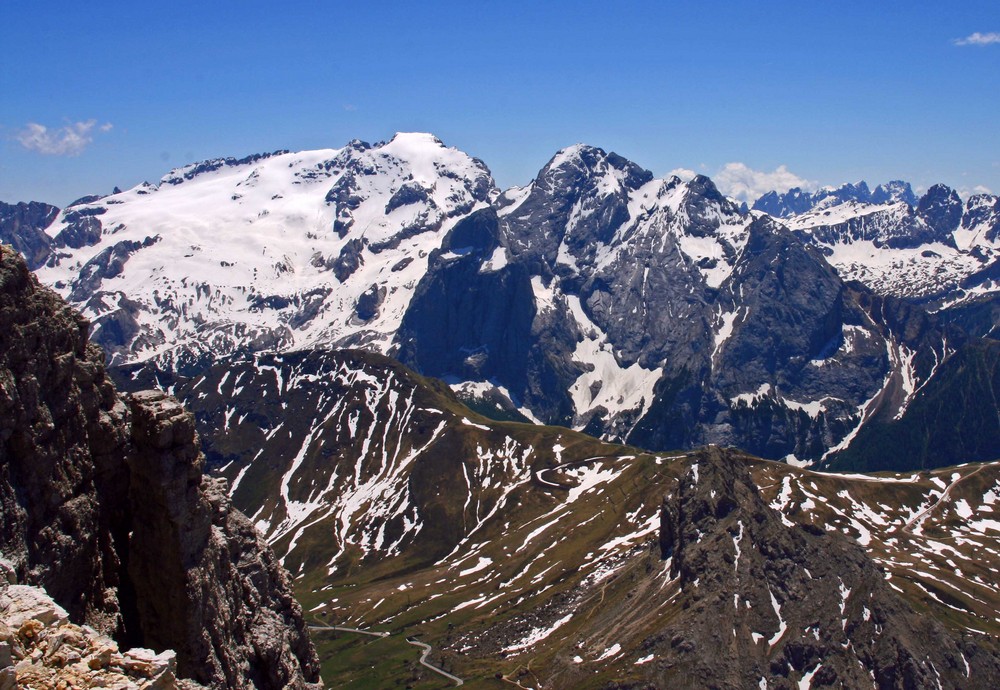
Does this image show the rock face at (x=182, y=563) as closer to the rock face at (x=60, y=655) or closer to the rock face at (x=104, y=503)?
the rock face at (x=104, y=503)

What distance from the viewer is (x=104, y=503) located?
3878 cm

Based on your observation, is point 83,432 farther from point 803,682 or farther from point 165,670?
point 803,682

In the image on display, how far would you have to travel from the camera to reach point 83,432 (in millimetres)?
37438

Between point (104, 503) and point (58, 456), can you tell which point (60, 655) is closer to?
point (58, 456)

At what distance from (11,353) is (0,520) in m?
6.78

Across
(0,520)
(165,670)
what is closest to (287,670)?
(0,520)

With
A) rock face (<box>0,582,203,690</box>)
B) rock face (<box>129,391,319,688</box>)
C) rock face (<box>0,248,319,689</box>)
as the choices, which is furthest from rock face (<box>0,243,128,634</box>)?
rock face (<box>0,582,203,690</box>)

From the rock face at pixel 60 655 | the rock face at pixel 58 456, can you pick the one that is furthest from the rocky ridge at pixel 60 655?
the rock face at pixel 58 456

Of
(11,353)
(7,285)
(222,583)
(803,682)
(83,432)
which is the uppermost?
(7,285)

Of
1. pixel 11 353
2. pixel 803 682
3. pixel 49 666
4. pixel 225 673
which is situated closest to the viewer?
pixel 49 666

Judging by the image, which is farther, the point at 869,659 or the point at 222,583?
the point at 869,659

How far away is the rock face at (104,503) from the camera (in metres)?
33.6

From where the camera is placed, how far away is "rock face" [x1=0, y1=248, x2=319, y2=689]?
3356 cm

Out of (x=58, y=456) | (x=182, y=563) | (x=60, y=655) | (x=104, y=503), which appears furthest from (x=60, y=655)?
(x=104, y=503)
